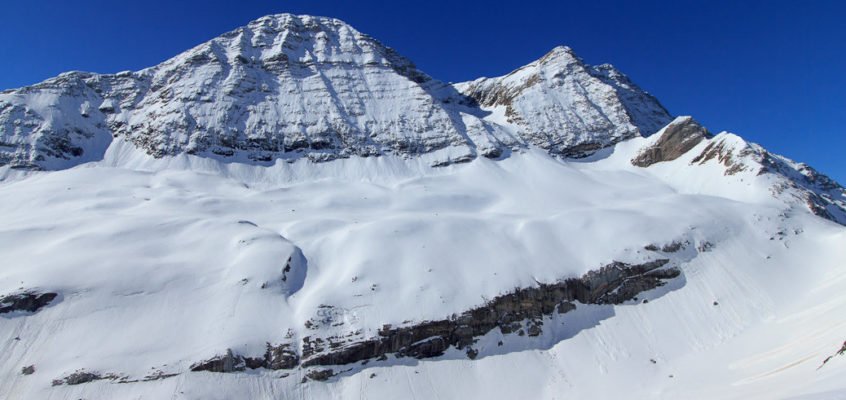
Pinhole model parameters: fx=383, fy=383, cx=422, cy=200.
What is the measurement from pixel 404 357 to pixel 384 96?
49819 mm

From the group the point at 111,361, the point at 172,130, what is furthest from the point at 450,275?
the point at 172,130

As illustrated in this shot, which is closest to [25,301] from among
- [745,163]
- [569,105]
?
[745,163]

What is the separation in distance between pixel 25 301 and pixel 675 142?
6880cm

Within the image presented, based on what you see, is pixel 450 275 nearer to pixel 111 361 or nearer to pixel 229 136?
pixel 111 361

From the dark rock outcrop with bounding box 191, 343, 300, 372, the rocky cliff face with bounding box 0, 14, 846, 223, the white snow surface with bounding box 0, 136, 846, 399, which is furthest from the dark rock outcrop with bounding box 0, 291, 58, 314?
the rocky cliff face with bounding box 0, 14, 846, 223

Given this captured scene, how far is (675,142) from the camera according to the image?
2157 inches

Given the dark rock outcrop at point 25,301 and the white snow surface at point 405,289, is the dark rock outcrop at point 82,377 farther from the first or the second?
the dark rock outcrop at point 25,301

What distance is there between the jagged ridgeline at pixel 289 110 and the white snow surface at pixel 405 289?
1472 centimetres

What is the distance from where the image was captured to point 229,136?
5431 centimetres

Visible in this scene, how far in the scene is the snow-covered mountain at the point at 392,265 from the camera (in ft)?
69.7

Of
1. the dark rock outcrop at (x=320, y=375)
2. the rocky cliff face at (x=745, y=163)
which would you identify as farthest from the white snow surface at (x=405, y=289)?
the rocky cliff face at (x=745, y=163)

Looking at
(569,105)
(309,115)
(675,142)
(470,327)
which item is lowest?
(470,327)

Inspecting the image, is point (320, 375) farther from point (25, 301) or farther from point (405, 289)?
point (25, 301)

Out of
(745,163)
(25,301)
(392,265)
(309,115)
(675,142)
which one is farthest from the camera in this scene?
(309,115)
